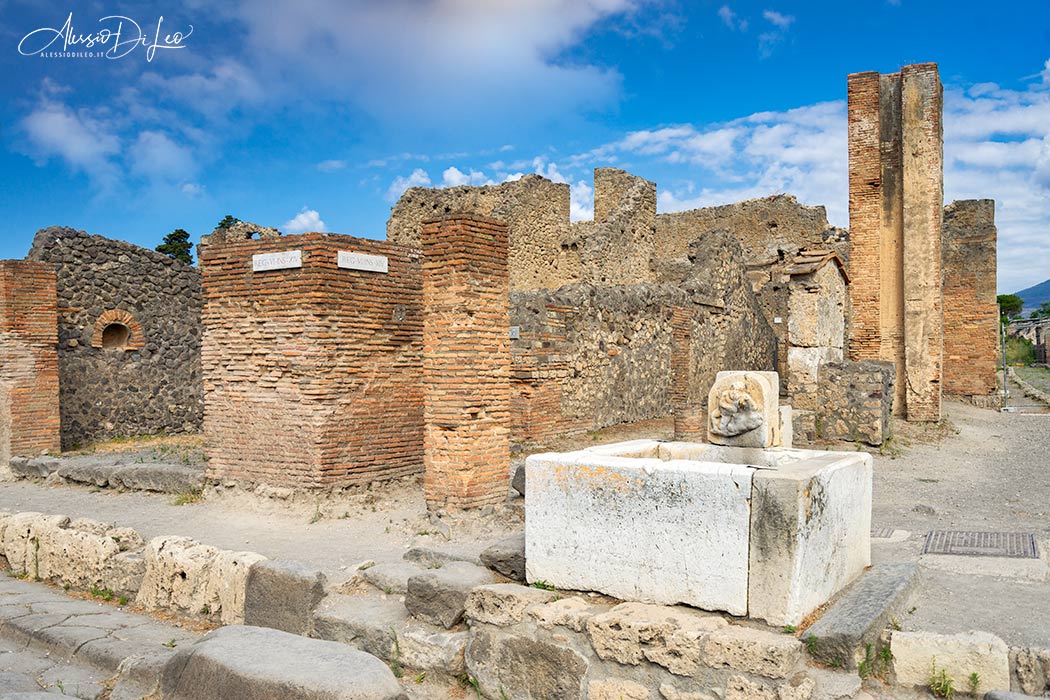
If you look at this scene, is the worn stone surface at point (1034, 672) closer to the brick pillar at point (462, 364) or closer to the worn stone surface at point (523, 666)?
the worn stone surface at point (523, 666)

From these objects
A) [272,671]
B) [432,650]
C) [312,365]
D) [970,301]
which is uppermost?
[970,301]

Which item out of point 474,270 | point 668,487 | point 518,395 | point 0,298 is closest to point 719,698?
point 668,487

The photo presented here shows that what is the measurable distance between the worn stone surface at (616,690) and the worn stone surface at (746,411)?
1763 mm

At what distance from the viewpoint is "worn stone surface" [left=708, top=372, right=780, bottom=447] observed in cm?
514

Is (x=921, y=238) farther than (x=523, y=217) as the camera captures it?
No

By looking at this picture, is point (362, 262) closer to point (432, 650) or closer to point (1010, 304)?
point (432, 650)

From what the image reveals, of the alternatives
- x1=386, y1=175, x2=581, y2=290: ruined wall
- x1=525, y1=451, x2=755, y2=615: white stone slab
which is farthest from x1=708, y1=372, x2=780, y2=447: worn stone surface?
x1=386, y1=175, x2=581, y2=290: ruined wall

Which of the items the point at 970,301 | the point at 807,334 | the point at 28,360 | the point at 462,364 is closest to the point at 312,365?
the point at 462,364

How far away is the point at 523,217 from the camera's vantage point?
2153 centimetres

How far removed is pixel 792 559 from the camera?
387 cm

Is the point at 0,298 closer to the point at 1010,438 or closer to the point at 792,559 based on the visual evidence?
the point at 792,559

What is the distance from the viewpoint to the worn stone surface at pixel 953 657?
146 inches

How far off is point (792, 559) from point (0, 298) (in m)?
12.1

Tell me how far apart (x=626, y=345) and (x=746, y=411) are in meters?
8.55
